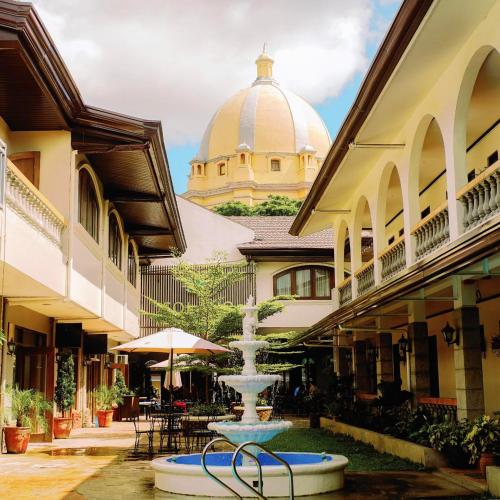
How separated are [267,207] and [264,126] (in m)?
9.67

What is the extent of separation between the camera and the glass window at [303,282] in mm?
33594

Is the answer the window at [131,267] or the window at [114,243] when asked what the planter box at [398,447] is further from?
the window at [131,267]

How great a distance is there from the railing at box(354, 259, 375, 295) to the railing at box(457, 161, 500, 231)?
793 cm

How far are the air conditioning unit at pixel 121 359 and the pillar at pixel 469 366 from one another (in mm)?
20885

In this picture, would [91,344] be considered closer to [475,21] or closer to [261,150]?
[475,21]

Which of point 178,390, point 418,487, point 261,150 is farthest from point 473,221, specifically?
point 261,150

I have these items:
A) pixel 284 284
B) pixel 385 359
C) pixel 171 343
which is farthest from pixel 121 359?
pixel 171 343

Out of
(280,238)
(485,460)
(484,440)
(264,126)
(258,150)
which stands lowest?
(485,460)

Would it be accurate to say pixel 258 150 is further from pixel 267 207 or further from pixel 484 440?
pixel 484 440

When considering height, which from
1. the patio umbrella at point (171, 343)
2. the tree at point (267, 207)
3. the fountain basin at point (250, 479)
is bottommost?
the fountain basin at point (250, 479)

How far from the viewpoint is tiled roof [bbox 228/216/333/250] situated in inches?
1314

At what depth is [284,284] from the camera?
33.7 m

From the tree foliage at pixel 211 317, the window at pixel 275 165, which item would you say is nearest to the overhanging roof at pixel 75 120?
the tree foliage at pixel 211 317

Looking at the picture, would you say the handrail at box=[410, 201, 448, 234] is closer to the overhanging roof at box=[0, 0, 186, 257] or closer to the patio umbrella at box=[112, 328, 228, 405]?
the patio umbrella at box=[112, 328, 228, 405]
